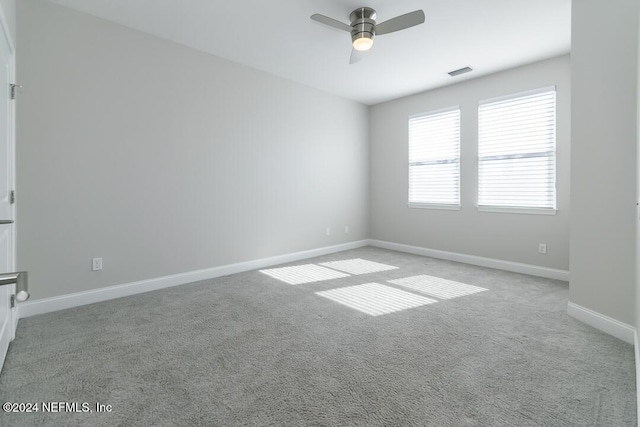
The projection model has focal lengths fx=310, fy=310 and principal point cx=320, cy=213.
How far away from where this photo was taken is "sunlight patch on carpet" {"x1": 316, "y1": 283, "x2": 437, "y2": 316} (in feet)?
9.48

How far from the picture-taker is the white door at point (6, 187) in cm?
194

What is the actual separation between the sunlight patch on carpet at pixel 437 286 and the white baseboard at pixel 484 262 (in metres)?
1.04

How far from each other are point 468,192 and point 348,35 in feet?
9.27

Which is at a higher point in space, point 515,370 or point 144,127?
point 144,127

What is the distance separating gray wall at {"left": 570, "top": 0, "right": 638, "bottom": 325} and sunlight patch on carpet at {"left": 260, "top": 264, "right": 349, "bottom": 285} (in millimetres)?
2424

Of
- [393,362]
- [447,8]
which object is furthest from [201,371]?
[447,8]

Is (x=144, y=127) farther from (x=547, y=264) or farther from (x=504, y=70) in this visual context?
(x=547, y=264)

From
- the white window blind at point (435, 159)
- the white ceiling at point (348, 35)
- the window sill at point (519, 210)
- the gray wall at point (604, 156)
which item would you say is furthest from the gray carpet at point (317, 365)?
the white ceiling at point (348, 35)

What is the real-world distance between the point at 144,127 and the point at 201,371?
2.57m

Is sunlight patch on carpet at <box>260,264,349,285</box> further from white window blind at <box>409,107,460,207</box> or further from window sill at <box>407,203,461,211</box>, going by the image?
white window blind at <box>409,107,460,207</box>

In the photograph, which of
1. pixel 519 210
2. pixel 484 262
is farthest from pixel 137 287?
pixel 519 210

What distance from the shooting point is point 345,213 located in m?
5.65

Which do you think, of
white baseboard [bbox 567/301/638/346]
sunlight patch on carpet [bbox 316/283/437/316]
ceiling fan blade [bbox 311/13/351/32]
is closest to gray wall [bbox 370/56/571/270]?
white baseboard [bbox 567/301/638/346]

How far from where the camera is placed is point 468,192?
463 cm
